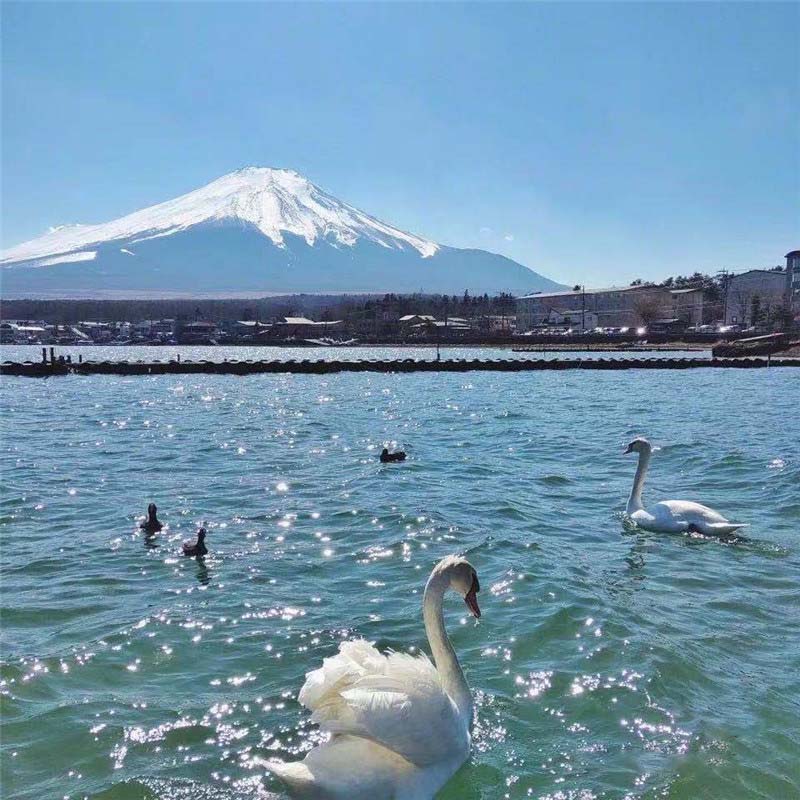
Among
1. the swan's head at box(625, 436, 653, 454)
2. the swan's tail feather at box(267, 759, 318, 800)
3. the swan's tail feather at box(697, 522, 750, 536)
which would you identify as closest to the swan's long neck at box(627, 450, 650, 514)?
the swan's head at box(625, 436, 653, 454)

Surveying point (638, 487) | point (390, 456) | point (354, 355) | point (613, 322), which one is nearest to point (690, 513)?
point (638, 487)

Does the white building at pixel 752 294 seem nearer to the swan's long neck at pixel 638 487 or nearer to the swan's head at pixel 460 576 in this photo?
the swan's long neck at pixel 638 487

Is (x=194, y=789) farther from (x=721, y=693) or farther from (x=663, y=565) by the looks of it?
(x=663, y=565)

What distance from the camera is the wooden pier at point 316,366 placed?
60906mm

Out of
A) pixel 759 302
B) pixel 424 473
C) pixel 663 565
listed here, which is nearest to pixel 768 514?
pixel 663 565

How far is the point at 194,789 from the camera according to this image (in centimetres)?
530

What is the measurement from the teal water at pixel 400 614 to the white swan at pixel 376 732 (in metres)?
0.59

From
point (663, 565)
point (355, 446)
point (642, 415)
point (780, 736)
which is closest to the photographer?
point (780, 736)

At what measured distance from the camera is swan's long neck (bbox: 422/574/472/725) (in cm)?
562

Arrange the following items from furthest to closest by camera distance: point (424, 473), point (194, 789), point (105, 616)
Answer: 1. point (424, 473)
2. point (105, 616)
3. point (194, 789)

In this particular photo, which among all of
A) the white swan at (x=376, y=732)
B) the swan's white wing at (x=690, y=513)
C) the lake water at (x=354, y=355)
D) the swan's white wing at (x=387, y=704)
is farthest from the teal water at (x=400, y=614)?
the lake water at (x=354, y=355)

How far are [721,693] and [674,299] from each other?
570ft

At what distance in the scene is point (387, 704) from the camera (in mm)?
4723

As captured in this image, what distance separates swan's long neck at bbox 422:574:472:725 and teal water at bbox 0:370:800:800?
0.48 meters
